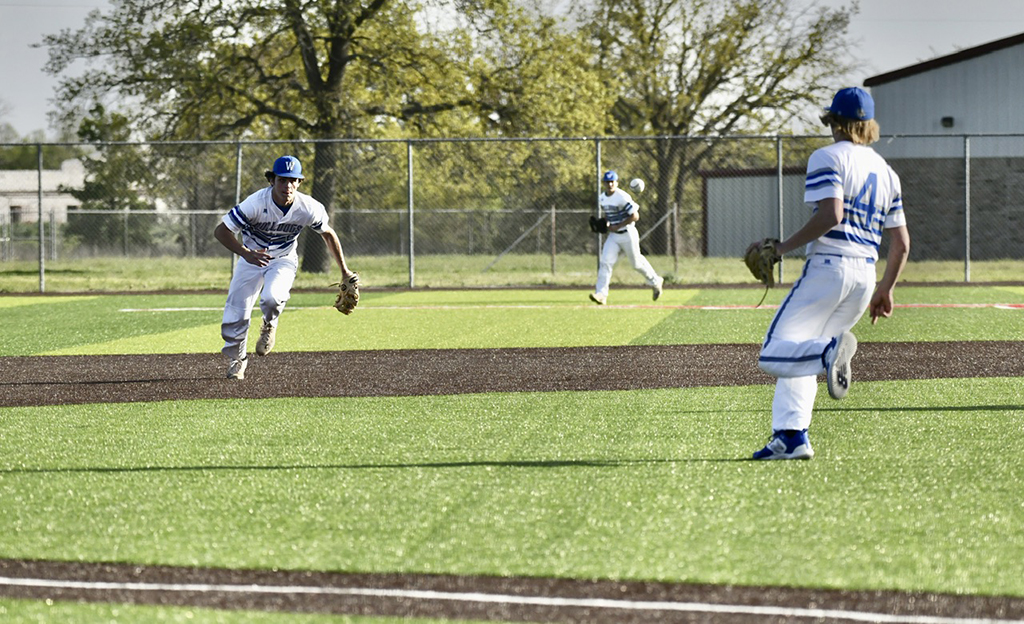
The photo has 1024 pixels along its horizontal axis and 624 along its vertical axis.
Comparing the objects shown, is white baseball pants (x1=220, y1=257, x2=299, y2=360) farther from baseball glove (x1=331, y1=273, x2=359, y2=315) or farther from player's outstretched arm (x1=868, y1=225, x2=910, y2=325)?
player's outstretched arm (x1=868, y1=225, x2=910, y2=325)

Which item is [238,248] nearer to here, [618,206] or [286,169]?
[286,169]

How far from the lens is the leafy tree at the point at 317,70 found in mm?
31016

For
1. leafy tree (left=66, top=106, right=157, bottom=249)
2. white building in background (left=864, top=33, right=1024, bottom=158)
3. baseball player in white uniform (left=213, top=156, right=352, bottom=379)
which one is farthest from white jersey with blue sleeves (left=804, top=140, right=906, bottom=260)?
white building in background (left=864, top=33, right=1024, bottom=158)

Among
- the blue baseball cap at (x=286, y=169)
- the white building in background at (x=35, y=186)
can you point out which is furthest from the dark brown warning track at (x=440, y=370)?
the white building in background at (x=35, y=186)

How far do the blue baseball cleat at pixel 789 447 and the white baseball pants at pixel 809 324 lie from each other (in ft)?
→ 0.12

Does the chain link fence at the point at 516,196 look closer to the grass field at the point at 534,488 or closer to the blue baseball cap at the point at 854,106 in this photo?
the grass field at the point at 534,488

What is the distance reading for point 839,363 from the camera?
20.4ft

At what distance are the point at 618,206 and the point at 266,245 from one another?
8438 mm

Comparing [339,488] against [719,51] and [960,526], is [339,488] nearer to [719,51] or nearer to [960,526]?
[960,526]

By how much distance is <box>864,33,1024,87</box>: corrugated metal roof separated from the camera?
35031 millimetres

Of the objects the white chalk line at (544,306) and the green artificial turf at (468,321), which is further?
the white chalk line at (544,306)

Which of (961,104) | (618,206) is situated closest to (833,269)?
(618,206)

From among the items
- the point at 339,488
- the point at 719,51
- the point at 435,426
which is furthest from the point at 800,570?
the point at 719,51

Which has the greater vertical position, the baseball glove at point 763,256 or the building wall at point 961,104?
the building wall at point 961,104
